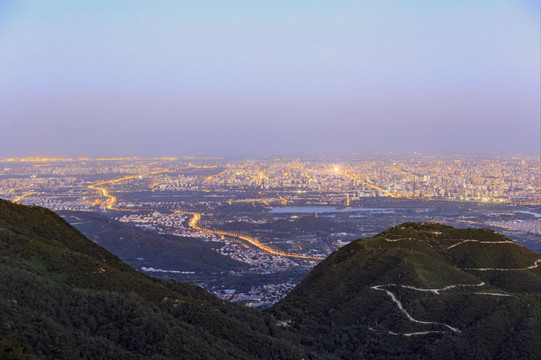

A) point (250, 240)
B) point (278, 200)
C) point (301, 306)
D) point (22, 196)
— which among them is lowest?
point (250, 240)

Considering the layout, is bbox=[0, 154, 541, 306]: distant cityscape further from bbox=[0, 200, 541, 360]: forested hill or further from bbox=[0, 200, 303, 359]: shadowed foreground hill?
bbox=[0, 200, 303, 359]: shadowed foreground hill

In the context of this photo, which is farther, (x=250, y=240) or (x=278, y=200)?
(x=278, y=200)

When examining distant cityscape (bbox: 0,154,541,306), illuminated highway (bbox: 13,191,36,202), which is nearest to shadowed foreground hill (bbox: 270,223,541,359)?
distant cityscape (bbox: 0,154,541,306)

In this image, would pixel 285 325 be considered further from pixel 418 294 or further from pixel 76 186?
pixel 76 186

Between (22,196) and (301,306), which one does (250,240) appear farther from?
(22,196)

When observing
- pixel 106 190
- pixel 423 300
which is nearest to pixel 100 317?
pixel 423 300

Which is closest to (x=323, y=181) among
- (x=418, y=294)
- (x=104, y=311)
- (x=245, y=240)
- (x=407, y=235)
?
(x=245, y=240)
